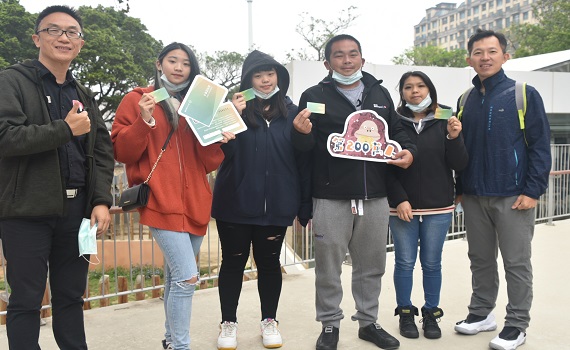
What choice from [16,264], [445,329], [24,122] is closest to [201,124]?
[24,122]

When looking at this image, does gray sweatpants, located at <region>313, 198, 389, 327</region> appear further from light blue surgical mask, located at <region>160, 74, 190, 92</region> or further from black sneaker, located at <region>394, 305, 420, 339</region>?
light blue surgical mask, located at <region>160, 74, 190, 92</region>

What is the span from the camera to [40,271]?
2.47 metres

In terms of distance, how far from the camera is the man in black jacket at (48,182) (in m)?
2.37

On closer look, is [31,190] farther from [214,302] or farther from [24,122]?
[214,302]

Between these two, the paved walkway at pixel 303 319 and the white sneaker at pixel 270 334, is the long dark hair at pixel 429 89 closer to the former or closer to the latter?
the paved walkway at pixel 303 319

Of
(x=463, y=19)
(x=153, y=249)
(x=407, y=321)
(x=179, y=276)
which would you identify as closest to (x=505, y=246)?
(x=407, y=321)

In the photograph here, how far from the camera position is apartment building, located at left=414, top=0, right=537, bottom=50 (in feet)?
296

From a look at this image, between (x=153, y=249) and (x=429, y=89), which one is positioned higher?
(x=429, y=89)

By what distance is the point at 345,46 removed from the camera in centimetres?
336

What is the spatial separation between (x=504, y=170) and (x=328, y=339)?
172 centimetres

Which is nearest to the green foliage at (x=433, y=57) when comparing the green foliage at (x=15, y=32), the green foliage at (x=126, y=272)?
the green foliage at (x=15, y=32)

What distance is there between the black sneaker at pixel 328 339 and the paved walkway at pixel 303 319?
10cm

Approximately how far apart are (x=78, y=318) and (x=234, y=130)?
1429 millimetres

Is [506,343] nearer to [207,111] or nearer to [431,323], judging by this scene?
[431,323]
